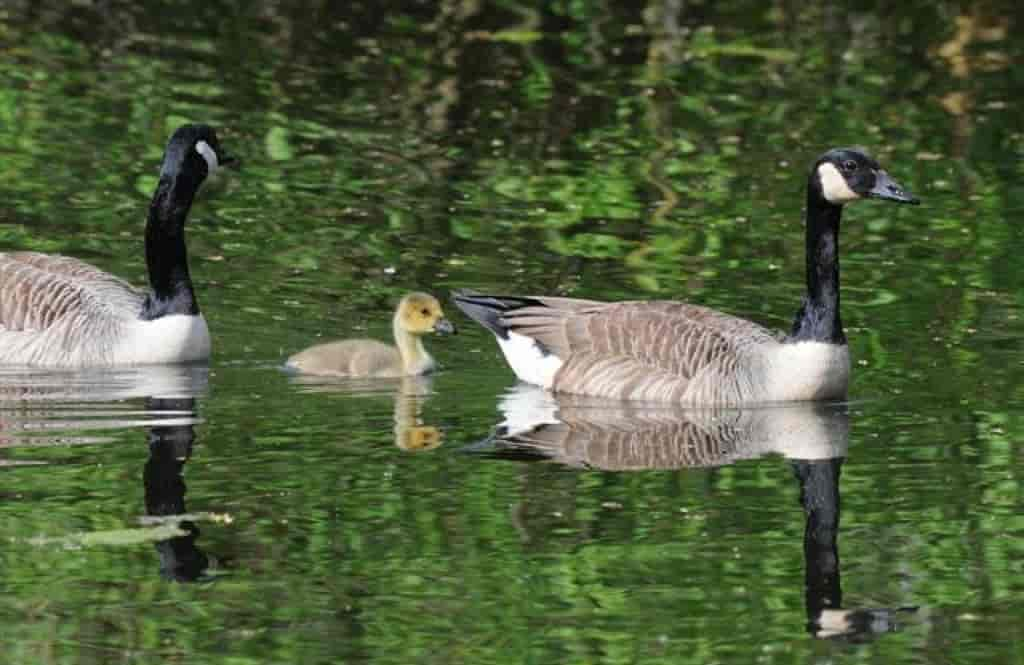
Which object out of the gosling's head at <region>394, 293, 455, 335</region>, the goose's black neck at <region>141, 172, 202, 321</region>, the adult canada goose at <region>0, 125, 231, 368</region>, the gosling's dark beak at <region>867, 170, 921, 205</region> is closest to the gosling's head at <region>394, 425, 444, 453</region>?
the gosling's head at <region>394, 293, 455, 335</region>

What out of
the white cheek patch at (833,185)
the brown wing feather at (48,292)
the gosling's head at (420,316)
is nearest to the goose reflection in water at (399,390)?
the gosling's head at (420,316)

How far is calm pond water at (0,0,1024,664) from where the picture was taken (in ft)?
35.7

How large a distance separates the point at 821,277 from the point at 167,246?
4026mm

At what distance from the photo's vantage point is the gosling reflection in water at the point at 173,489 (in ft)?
37.3

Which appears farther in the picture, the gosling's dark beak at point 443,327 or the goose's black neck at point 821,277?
the gosling's dark beak at point 443,327

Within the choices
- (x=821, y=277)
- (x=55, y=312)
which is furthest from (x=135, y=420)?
(x=821, y=277)

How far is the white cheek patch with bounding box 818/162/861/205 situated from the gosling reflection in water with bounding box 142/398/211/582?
3.71 metres

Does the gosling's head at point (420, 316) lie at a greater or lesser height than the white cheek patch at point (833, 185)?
lesser

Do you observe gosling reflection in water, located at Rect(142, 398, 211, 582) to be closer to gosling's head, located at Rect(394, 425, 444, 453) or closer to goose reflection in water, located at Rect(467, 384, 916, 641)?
gosling's head, located at Rect(394, 425, 444, 453)

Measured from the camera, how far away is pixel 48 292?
16.3 m

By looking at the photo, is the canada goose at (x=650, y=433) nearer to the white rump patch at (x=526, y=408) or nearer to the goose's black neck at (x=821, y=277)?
the white rump patch at (x=526, y=408)

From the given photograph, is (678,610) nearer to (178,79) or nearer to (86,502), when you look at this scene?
(86,502)

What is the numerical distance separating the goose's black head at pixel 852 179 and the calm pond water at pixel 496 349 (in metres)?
1.12

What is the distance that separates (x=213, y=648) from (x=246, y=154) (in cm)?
→ 1107
